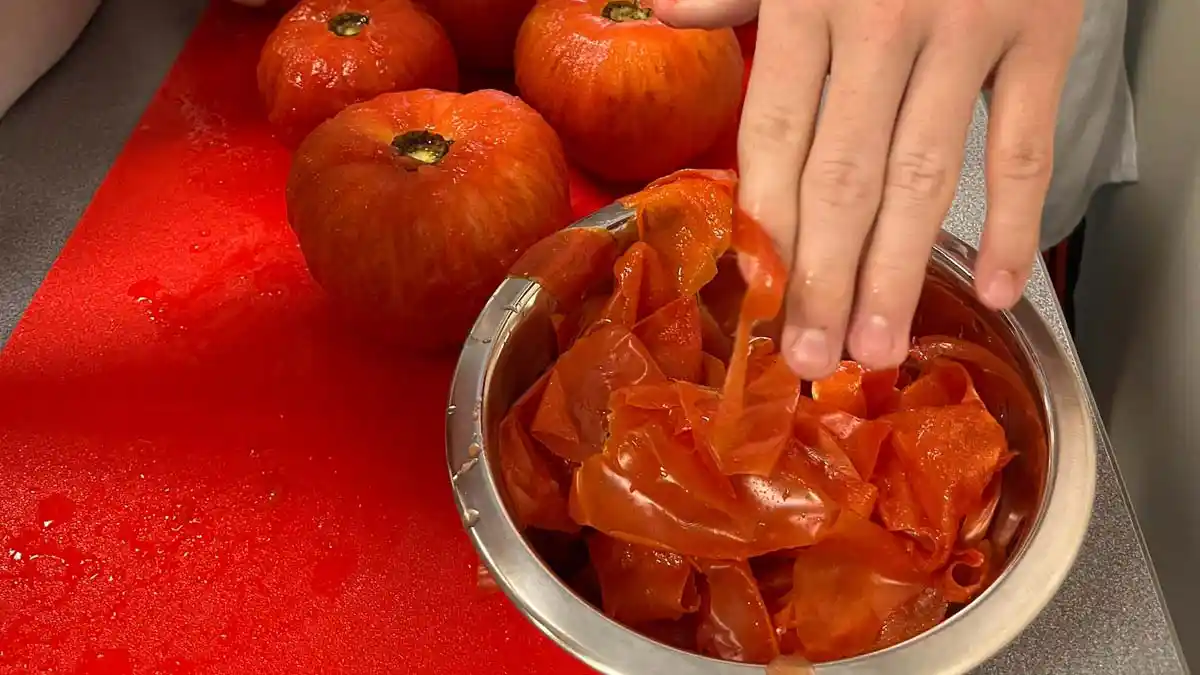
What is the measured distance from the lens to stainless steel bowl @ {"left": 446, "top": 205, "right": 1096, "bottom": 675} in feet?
1.77

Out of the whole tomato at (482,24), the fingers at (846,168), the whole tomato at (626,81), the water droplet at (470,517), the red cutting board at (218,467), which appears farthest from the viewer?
the whole tomato at (482,24)

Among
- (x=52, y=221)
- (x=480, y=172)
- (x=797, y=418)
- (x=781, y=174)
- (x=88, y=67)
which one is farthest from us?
(x=88, y=67)

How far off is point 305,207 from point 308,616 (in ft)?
1.08

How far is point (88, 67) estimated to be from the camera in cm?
118

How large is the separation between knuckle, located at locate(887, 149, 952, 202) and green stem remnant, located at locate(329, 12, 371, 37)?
62 cm

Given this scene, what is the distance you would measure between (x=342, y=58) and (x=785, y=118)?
0.54 m

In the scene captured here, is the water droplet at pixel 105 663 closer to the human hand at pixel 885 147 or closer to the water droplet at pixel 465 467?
the water droplet at pixel 465 467

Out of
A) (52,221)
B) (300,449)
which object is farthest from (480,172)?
(52,221)

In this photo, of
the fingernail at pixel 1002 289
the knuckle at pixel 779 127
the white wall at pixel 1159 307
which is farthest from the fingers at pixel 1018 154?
the white wall at pixel 1159 307

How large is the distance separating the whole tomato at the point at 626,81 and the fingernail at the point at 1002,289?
A: 44 centimetres

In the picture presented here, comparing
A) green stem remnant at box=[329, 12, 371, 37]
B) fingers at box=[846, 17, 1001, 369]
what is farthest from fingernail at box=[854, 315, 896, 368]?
green stem remnant at box=[329, 12, 371, 37]

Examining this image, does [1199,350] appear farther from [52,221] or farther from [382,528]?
[52,221]

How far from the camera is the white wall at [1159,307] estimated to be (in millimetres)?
914

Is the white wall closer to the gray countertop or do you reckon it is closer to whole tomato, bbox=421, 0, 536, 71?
the gray countertop
